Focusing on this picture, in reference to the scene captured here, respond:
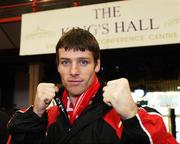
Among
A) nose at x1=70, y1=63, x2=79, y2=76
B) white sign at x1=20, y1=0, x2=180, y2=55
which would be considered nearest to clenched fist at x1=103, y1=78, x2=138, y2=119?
nose at x1=70, y1=63, x2=79, y2=76

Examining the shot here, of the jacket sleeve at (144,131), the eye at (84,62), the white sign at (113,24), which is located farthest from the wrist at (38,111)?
the white sign at (113,24)

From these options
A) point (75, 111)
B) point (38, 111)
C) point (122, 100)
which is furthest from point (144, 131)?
point (38, 111)

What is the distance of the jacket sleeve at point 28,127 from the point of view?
4.70 feet

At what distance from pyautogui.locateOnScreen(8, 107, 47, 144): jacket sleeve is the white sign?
11.1 feet

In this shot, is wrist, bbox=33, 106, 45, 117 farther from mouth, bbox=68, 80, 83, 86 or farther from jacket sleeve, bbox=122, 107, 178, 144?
jacket sleeve, bbox=122, 107, 178, 144

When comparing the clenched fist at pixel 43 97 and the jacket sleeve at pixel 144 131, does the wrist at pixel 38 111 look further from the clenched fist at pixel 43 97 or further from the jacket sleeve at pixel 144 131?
the jacket sleeve at pixel 144 131

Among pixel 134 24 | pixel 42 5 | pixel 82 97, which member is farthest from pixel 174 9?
pixel 82 97

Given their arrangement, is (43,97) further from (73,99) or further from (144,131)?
(144,131)

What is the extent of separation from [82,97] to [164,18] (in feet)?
11.2

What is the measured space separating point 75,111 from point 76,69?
0.20m

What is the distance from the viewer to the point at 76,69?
1455mm

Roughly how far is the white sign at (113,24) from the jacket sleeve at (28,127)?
3371 millimetres

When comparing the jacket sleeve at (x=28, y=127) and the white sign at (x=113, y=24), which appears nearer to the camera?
the jacket sleeve at (x=28, y=127)

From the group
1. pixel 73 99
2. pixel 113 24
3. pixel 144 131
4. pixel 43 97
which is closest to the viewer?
pixel 144 131
